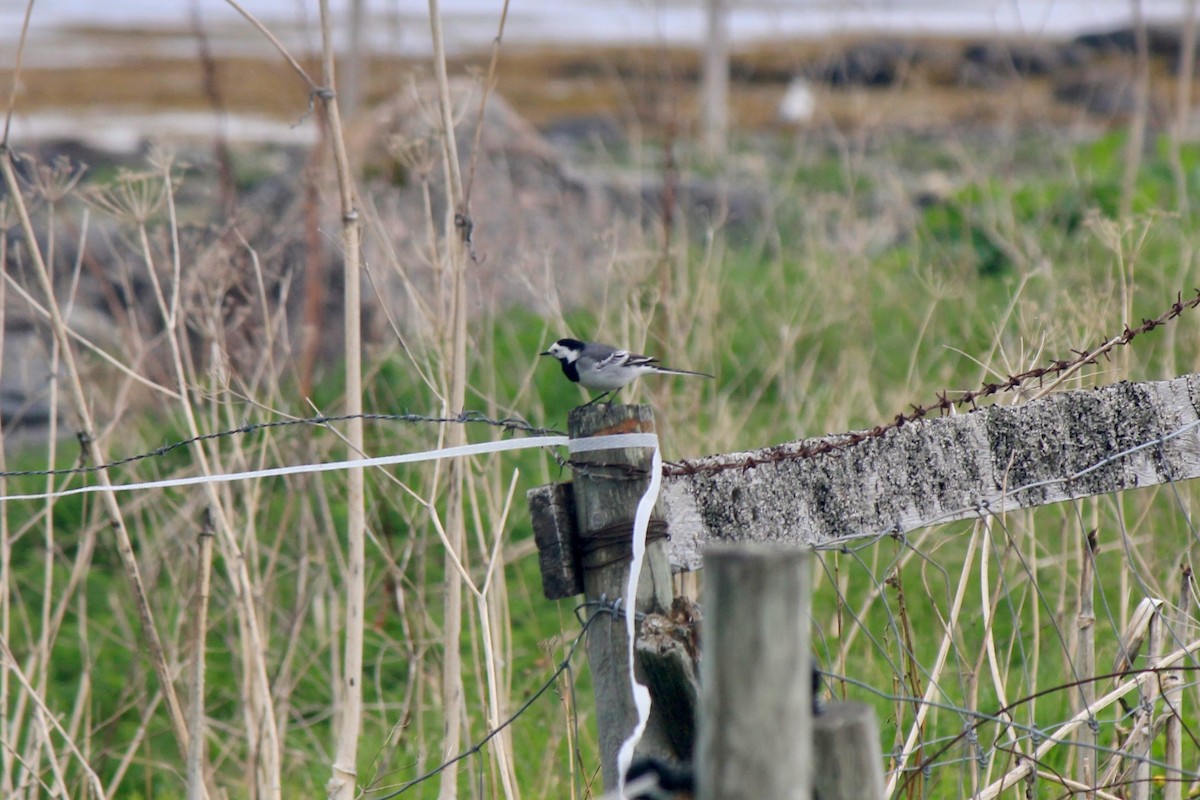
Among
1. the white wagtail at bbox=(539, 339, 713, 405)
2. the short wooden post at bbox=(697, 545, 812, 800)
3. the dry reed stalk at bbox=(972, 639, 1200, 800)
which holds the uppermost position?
the white wagtail at bbox=(539, 339, 713, 405)

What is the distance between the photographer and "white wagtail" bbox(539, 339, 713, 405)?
328 cm

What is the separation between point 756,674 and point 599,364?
208 cm

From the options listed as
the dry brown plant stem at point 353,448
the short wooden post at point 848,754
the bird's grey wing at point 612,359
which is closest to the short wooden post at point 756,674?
the short wooden post at point 848,754

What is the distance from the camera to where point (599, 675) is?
2020 millimetres

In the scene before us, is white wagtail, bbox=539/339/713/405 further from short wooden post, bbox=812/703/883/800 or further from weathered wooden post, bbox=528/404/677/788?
short wooden post, bbox=812/703/883/800

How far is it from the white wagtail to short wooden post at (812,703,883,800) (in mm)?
1714

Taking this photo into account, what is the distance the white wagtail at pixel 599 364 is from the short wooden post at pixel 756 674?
1.90 metres

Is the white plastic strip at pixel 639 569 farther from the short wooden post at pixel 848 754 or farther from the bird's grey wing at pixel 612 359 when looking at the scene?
the bird's grey wing at pixel 612 359

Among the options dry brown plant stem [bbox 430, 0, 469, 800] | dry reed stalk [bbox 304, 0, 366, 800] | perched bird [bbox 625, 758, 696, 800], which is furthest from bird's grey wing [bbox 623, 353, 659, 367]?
perched bird [bbox 625, 758, 696, 800]

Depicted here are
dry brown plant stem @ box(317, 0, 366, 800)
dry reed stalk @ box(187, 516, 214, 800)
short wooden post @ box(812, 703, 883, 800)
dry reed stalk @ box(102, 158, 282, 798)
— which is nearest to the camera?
short wooden post @ box(812, 703, 883, 800)

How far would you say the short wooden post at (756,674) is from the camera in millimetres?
1271

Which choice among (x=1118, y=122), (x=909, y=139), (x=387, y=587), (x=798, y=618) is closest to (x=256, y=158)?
(x=909, y=139)

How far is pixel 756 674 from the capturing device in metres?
1.29

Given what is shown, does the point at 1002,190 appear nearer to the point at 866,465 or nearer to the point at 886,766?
the point at 886,766
